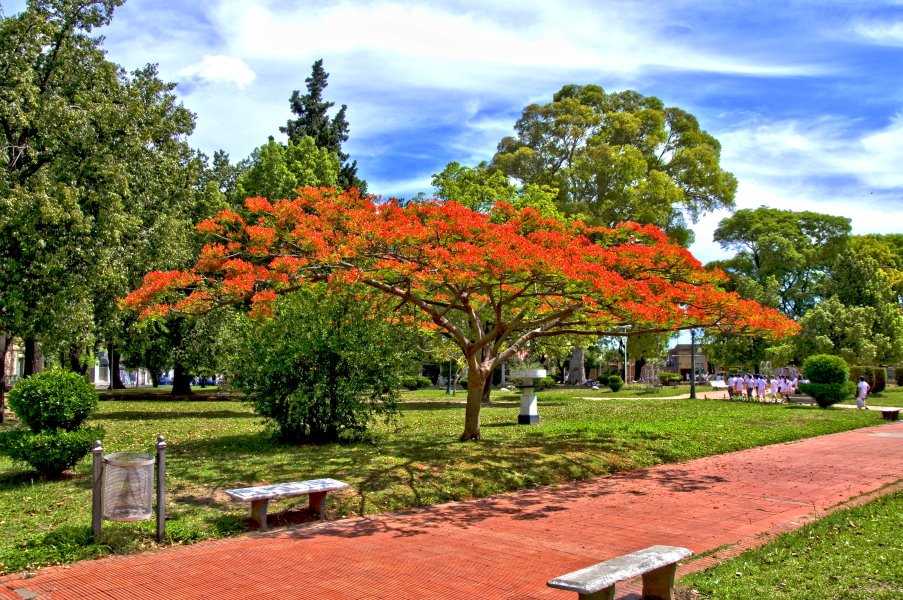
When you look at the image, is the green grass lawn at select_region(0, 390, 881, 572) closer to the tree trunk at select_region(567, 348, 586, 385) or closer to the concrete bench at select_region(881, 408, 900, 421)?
the concrete bench at select_region(881, 408, 900, 421)

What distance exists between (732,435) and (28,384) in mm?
13511

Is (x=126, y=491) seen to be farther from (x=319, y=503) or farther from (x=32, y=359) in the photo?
(x=32, y=359)

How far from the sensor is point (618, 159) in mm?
33969

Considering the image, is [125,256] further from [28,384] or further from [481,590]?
[481,590]

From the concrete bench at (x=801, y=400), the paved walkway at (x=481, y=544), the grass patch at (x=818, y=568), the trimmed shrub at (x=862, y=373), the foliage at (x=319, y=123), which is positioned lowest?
the concrete bench at (x=801, y=400)

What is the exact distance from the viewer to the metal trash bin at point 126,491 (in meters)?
6.61

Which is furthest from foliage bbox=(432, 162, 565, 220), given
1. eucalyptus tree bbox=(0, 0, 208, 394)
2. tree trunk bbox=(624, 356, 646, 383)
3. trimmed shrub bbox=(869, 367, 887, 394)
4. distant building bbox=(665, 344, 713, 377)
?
distant building bbox=(665, 344, 713, 377)

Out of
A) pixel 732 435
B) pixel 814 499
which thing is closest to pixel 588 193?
pixel 732 435

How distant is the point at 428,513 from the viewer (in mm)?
8586

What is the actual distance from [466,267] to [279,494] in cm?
476

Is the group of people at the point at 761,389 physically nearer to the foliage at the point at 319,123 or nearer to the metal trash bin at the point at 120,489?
the foliage at the point at 319,123

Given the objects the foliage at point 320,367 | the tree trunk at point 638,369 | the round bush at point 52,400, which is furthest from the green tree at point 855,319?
the round bush at point 52,400

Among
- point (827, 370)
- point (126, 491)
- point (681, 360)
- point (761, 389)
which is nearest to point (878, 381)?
point (761, 389)

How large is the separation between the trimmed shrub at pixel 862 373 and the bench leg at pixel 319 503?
31.6 meters
